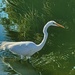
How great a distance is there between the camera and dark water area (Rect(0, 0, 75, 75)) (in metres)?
7.82

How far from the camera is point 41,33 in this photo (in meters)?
10.6

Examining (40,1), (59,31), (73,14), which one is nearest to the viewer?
(59,31)

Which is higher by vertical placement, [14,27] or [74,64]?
[14,27]

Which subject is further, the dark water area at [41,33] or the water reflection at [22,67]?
the dark water area at [41,33]

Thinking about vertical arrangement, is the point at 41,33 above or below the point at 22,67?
above

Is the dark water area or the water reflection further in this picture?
the dark water area

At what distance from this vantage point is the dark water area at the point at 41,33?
7.82 meters

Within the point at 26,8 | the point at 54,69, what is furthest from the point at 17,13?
the point at 54,69

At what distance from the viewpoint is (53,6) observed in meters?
11.6

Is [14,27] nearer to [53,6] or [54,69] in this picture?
[53,6]

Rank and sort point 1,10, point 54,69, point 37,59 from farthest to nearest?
point 1,10
point 37,59
point 54,69

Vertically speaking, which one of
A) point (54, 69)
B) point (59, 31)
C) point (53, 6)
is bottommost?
point (54, 69)

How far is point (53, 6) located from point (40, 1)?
0.65m

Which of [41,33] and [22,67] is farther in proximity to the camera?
[41,33]
